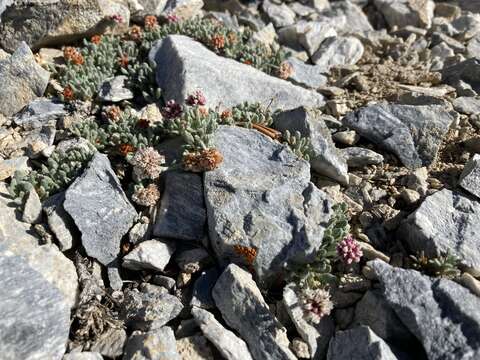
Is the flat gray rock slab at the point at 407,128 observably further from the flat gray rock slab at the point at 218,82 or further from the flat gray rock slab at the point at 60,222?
the flat gray rock slab at the point at 60,222

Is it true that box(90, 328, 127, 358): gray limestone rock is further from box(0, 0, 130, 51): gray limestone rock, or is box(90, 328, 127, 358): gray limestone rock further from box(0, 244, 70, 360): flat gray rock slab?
box(0, 0, 130, 51): gray limestone rock

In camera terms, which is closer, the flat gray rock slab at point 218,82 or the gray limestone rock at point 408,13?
the flat gray rock slab at point 218,82

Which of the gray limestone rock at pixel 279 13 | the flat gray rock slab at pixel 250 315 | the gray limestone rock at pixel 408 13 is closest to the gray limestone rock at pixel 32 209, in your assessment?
the flat gray rock slab at pixel 250 315

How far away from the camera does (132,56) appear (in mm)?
8109

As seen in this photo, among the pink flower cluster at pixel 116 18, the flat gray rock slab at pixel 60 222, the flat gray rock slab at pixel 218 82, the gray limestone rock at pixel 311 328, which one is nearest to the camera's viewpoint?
the gray limestone rock at pixel 311 328

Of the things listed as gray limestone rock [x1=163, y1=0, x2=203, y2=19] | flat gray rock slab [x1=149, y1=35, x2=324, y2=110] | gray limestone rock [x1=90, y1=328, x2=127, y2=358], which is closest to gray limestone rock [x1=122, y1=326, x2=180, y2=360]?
gray limestone rock [x1=90, y1=328, x2=127, y2=358]

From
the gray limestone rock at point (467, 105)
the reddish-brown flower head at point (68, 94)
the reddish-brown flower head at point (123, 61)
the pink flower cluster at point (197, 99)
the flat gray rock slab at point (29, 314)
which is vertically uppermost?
the gray limestone rock at point (467, 105)

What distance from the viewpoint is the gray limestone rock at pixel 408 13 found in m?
9.88

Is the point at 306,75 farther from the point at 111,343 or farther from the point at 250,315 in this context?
the point at 111,343

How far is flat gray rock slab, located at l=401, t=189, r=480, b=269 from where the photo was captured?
5090mm

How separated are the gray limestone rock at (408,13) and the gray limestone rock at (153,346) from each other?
8.09 metres

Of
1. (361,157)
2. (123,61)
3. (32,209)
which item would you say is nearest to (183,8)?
(123,61)

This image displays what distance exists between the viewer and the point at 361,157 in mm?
6273

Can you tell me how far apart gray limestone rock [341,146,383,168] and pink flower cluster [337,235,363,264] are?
57.4 inches
